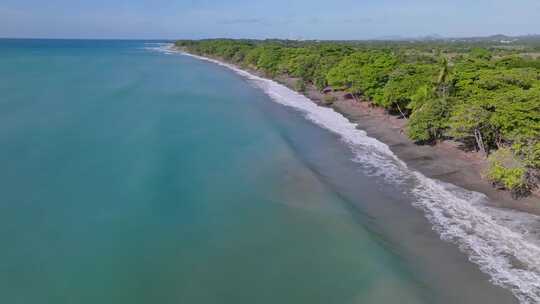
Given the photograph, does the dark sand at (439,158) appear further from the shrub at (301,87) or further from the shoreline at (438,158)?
the shrub at (301,87)

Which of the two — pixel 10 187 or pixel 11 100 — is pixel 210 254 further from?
pixel 11 100

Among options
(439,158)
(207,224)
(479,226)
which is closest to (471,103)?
(439,158)

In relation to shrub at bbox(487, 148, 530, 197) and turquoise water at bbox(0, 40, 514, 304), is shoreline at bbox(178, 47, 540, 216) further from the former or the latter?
turquoise water at bbox(0, 40, 514, 304)

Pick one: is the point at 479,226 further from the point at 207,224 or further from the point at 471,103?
the point at 207,224

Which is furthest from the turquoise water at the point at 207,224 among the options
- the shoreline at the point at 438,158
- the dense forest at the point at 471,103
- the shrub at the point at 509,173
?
the dense forest at the point at 471,103

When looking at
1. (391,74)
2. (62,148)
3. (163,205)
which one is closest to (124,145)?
(62,148)

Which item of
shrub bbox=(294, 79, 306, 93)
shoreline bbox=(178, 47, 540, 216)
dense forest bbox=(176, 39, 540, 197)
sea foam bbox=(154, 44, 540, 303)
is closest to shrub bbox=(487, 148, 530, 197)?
dense forest bbox=(176, 39, 540, 197)

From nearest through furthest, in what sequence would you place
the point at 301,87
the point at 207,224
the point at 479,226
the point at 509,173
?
the point at 479,226
the point at 207,224
the point at 509,173
the point at 301,87
